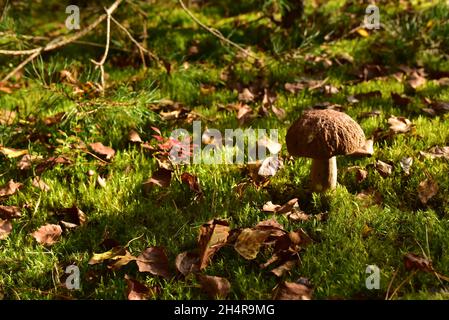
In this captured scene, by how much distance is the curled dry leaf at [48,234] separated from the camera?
2881 millimetres

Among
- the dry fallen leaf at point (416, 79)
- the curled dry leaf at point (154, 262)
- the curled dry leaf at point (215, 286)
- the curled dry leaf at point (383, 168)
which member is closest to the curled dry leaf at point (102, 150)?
the curled dry leaf at point (154, 262)

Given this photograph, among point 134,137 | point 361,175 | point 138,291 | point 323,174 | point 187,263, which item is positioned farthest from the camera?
point 134,137

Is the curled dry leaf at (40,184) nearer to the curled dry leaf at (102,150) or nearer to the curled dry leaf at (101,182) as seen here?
the curled dry leaf at (101,182)

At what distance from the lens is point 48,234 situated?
2.93 metres

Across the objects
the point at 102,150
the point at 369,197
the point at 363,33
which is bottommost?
the point at 369,197

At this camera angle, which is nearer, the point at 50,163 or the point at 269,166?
the point at 269,166

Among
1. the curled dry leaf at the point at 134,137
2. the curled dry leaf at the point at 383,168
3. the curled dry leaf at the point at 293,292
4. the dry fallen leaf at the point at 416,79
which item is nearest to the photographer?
the curled dry leaf at the point at 293,292

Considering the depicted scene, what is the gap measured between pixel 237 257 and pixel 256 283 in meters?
0.24

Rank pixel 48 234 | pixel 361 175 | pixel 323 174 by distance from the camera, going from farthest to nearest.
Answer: pixel 361 175 → pixel 323 174 → pixel 48 234

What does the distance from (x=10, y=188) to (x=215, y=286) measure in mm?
1764

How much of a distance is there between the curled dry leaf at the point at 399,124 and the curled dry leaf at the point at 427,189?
0.74 m

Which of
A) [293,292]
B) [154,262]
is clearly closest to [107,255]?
[154,262]

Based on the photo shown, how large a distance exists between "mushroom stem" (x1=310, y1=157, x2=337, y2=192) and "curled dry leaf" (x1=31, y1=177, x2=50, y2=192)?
182 centimetres

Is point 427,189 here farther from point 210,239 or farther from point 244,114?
point 244,114
